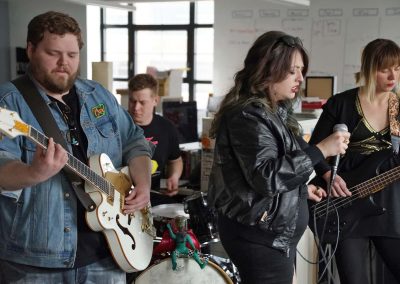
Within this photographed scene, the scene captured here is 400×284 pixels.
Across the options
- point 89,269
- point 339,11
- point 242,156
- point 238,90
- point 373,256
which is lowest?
point 373,256

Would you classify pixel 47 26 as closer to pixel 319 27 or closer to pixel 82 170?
pixel 82 170

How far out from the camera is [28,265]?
5.36ft

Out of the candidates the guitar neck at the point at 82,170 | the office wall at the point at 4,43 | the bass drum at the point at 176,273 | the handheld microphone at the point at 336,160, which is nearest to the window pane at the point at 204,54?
the office wall at the point at 4,43

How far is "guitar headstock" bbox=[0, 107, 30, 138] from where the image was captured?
1389 mm

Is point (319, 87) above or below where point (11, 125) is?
below

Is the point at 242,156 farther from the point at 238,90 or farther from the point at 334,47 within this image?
the point at 334,47

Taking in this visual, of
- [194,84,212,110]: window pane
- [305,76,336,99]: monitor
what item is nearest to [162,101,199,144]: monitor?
[305,76,336,99]: monitor

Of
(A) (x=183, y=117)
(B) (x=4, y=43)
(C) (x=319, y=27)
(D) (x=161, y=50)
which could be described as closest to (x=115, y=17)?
(D) (x=161, y=50)

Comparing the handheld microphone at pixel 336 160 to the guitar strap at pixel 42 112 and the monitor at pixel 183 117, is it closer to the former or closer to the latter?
the guitar strap at pixel 42 112

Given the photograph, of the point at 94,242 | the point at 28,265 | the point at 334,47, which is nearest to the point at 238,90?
the point at 94,242

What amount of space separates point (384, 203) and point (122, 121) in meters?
1.31

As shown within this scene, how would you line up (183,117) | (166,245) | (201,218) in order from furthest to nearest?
(183,117) < (201,218) < (166,245)

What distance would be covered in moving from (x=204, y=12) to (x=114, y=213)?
796 centimetres

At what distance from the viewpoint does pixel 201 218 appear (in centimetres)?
292
